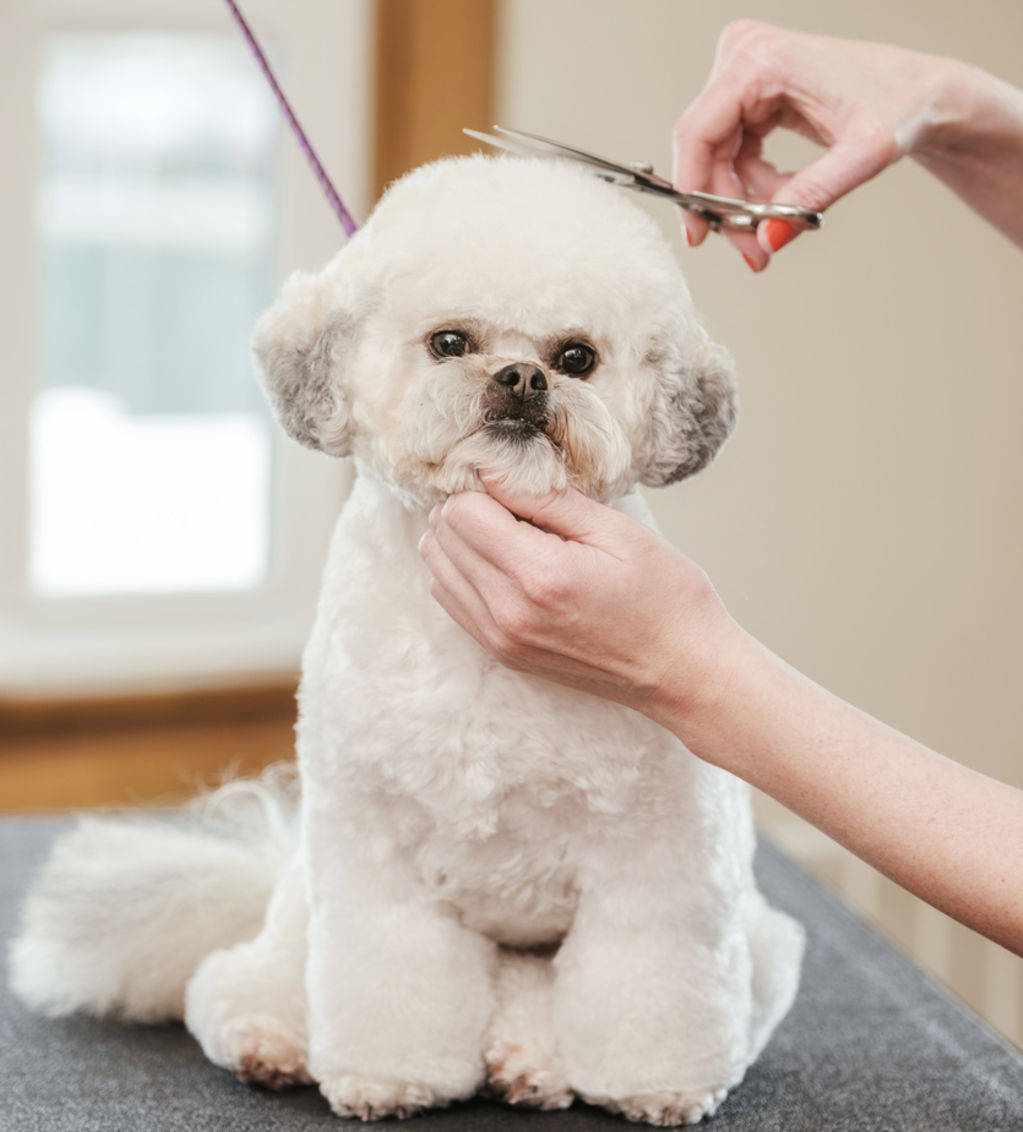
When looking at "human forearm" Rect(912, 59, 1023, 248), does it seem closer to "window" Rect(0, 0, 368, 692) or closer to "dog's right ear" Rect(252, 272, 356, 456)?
"dog's right ear" Rect(252, 272, 356, 456)

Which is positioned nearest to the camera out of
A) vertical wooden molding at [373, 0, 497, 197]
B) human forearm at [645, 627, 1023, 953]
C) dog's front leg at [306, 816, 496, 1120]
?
human forearm at [645, 627, 1023, 953]

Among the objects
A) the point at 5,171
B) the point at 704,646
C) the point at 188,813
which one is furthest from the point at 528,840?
the point at 5,171

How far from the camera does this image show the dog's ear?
0.77m

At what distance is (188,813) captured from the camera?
1.51 metres

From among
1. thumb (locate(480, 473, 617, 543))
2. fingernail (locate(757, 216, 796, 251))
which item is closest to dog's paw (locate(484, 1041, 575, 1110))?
thumb (locate(480, 473, 617, 543))

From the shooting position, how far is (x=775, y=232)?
90cm

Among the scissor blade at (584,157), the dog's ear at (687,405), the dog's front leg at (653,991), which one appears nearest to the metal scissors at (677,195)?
the scissor blade at (584,157)

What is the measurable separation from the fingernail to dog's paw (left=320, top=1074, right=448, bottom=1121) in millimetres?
599

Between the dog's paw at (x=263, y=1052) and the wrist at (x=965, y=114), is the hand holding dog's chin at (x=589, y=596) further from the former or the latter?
the wrist at (x=965, y=114)

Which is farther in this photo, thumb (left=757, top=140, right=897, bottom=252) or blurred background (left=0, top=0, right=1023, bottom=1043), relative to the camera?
blurred background (left=0, top=0, right=1023, bottom=1043)

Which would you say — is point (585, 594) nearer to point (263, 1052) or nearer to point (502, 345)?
point (502, 345)

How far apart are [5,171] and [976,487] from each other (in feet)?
4.99

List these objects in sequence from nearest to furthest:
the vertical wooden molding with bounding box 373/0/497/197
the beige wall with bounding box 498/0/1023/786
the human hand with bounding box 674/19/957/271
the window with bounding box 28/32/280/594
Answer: the human hand with bounding box 674/19/957/271 → the beige wall with bounding box 498/0/1023/786 → the vertical wooden molding with bounding box 373/0/497/197 → the window with bounding box 28/32/280/594

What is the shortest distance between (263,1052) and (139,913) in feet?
0.71
